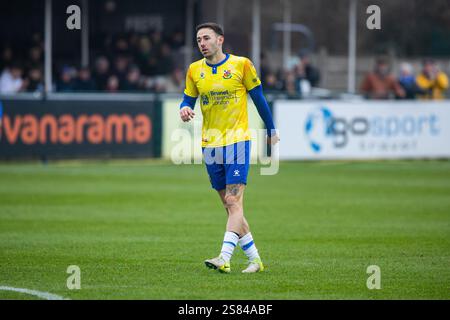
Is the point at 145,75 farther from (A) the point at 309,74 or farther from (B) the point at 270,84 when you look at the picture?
(A) the point at 309,74

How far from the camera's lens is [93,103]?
24047 mm

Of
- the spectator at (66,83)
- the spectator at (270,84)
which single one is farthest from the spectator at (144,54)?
the spectator at (270,84)

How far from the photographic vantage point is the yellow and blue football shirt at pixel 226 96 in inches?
396

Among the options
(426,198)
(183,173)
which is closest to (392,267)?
(426,198)

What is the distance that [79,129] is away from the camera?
23.9m

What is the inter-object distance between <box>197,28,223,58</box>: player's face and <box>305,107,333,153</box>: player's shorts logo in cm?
1552

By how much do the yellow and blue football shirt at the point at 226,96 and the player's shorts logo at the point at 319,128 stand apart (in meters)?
15.4

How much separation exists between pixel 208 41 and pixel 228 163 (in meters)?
1.21

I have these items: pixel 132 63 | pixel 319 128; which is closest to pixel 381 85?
pixel 319 128

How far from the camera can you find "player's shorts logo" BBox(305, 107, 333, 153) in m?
25.4

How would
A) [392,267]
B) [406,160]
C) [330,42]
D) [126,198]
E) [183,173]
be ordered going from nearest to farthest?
1. [392,267]
2. [126,198]
3. [183,173]
4. [406,160]
5. [330,42]

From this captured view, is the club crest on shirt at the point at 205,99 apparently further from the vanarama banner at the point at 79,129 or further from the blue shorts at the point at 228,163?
the vanarama banner at the point at 79,129
